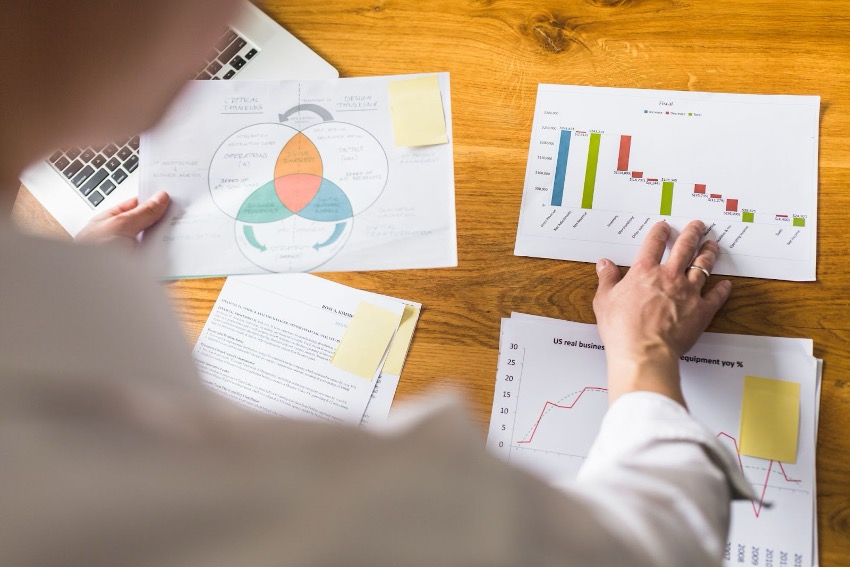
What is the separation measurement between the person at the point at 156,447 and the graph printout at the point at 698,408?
34 centimetres

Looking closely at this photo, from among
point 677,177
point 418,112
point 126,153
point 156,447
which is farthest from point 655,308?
point 126,153

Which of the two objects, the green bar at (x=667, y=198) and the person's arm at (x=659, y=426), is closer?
the person's arm at (x=659, y=426)

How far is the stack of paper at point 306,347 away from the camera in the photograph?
85 cm

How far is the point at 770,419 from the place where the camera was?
76 cm

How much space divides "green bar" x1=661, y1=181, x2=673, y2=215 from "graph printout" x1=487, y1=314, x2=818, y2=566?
0.54 ft

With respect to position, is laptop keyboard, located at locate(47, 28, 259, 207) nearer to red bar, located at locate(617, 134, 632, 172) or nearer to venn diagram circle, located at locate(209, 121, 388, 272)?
venn diagram circle, located at locate(209, 121, 388, 272)

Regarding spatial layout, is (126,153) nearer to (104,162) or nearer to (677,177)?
(104,162)

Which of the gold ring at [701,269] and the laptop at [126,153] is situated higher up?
the laptop at [126,153]

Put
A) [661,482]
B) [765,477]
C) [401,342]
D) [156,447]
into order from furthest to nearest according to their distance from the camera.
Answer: [401,342] < [765,477] < [661,482] < [156,447]

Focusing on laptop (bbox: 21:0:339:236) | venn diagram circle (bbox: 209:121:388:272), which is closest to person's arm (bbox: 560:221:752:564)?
venn diagram circle (bbox: 209:121:388:272)

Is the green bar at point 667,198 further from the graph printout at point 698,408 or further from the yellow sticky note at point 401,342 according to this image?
the yellow sticky note at point 401,342

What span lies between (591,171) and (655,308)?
21 centimetres

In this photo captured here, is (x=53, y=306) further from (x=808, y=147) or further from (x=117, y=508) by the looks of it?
(x=808, y=147)

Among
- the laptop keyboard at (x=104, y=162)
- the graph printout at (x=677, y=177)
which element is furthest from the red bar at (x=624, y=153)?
the laptop keyboard at (x=104, y=162)
